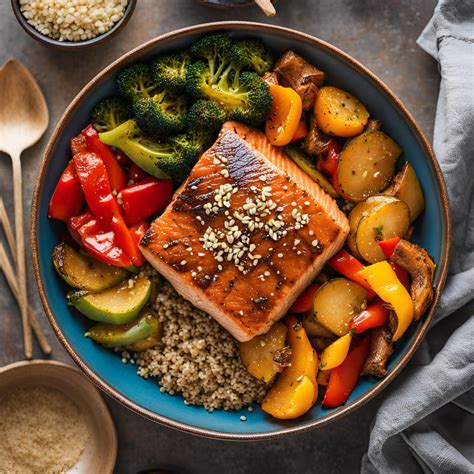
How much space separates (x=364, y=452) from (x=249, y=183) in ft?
5.95

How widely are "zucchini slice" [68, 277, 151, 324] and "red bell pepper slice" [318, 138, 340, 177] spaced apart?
1160 mm

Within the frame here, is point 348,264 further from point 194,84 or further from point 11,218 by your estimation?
point 11,218

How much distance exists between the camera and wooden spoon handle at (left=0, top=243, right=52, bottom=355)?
13.5 feet

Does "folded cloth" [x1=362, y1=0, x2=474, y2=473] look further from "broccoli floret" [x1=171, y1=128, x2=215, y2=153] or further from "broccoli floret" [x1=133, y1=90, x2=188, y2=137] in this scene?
"broccoli floret" [x1=133, y1=90, x2=188, y2=137]

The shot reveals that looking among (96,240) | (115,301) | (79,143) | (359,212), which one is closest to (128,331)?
(115,301)

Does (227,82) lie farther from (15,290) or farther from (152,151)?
(15,290)

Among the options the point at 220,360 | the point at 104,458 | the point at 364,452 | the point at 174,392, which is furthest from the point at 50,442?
the point at 364,452

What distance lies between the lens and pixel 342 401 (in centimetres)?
382

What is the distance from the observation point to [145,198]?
12.4 feet

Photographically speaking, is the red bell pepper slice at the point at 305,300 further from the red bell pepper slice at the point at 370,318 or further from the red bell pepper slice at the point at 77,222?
the red bell pepper slice at the point at 77,222

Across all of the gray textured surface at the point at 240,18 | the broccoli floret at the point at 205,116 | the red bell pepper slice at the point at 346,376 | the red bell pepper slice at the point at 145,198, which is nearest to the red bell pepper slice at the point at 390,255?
the red bell pepper slice at the point at 346,376

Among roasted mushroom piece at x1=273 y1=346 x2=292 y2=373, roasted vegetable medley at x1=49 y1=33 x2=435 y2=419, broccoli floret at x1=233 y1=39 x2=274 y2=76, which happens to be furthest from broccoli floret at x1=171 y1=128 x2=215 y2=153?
roasted mushroom piece at x1=273 y1=346 x2=292 y2=373

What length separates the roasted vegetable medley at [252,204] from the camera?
3.68 meters

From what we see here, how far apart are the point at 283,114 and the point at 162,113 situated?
25.2 inches
